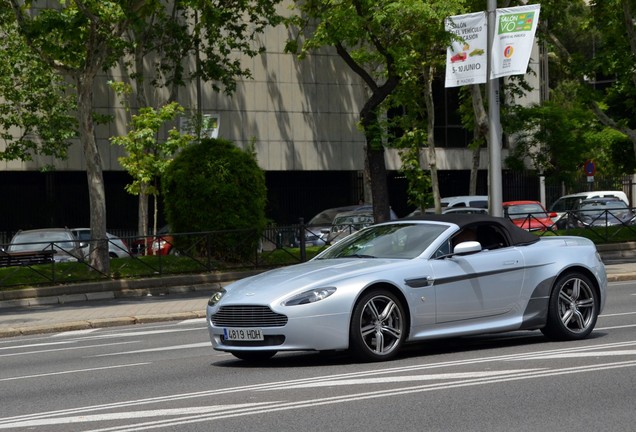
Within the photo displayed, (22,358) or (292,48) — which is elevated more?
(292,48)

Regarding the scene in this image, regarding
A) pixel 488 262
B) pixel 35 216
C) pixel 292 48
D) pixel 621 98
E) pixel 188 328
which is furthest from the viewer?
pixel 35 216

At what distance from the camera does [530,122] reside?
169 ft

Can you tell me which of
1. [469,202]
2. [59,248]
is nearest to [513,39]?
[59,248]

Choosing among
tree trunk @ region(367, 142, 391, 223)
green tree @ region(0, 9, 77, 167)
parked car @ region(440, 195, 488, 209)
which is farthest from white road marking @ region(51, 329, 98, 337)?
parked car @ region(440, 195, 488, 209)

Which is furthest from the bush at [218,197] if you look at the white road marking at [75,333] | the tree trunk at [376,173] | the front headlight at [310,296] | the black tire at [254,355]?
the front headlight at [310,296]

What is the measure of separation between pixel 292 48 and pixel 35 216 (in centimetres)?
1895

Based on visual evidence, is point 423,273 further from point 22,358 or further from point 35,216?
point 35,216

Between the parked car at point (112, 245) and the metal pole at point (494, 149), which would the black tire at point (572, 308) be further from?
the parked car at point (112, 245)

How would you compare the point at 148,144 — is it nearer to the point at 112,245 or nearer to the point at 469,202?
the point at 112,245

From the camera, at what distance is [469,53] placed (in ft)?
80.6

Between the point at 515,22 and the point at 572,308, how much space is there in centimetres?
1155

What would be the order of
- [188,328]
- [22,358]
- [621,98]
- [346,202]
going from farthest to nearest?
[346,202], [621,98], [188,328], [22,358]

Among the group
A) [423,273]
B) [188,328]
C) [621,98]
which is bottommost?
[188,328]

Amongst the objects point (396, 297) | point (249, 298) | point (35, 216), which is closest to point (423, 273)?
point (396, 297)
